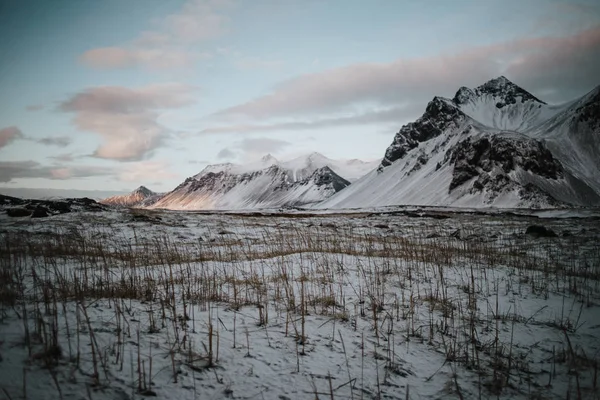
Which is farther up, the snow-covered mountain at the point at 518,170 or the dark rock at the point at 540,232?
the snow-covered mountain at the point at 518,170

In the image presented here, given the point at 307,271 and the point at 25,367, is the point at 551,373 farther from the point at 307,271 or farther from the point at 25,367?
the point at 25,367

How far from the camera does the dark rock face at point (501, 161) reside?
127 metres

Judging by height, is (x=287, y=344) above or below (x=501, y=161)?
below

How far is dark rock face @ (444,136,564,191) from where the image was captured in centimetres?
12725

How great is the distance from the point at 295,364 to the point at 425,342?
195 centimetres

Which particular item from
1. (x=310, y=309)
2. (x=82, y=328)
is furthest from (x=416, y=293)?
(x=82, y=328)

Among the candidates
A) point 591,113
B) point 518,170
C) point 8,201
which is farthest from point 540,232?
point 591,113

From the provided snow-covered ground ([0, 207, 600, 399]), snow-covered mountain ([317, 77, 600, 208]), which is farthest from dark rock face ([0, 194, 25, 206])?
snow-covered mountain ([317, 77, 600, 208])

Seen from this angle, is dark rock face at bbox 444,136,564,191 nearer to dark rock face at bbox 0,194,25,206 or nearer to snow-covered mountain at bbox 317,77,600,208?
snow-covered mountain at bbox 317,77,600,208

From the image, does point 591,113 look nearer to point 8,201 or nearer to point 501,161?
point 501,161

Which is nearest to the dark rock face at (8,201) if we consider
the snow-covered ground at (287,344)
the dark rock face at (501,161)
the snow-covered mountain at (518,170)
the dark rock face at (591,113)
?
the snow-covered ground at (287,344)

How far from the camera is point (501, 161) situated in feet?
431

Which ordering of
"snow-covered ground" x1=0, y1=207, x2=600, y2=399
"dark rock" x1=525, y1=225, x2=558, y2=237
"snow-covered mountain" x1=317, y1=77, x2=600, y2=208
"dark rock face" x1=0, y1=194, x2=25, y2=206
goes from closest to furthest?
"snow-covered ground" x1=0, y1=207, x2=600, y2=399
"dark rock" x1=525, y1=225, x2=558, y2=237
"dark rock face" x1=0, y1=194, x2=25, y2=206
"snow-covered mountain" x1=317, y1=77, x2=600, y2=208

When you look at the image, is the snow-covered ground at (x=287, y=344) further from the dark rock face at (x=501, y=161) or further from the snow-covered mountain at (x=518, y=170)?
the dark rock face at (x=501, y=161)
